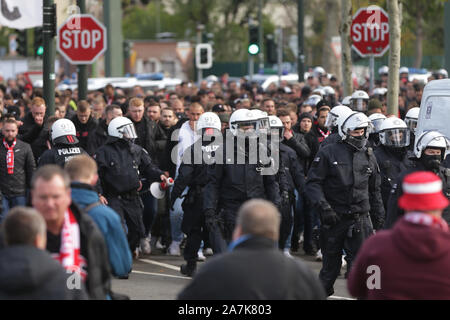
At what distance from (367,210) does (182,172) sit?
2.45 metres

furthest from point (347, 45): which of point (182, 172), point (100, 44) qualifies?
point (182, 172)

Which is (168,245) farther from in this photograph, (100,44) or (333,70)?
(333,70)

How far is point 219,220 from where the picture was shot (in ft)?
38.5

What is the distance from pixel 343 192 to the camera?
11.0 metres

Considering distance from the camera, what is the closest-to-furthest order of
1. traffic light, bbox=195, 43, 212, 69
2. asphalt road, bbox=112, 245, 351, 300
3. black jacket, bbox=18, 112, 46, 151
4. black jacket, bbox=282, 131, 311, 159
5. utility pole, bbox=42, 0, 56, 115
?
asphalt road, bbox=112, 245, 351, 300 < black jacket, bbox=282, 131, 311, 159 < black jacket, bbox=18, 112, 46, 151 < utility pole, bbox=42, 0, 56, 115 < traffic light, bbox=195, 43, 212, 69

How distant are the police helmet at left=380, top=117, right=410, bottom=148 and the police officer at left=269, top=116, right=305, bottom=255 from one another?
4.17 feet

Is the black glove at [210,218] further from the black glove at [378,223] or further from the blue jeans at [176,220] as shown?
the blue jeans at [176,220]

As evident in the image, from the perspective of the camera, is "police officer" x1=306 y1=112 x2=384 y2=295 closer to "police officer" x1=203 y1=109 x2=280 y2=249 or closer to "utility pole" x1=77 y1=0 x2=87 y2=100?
"police officer" x1=203 y1=109 x2=280 y2=249

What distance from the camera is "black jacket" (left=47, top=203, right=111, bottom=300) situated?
6812 millimetres

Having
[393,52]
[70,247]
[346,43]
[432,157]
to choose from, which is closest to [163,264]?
[432,157]

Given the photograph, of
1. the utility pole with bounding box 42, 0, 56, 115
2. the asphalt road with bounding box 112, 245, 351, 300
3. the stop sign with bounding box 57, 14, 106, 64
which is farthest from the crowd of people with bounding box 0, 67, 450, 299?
the stop sign with bounding box 57, 14, 106, 64

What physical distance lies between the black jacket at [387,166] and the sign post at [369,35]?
7316 millimetres

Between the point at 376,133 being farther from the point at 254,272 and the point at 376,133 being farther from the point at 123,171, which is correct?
the point at 254,272
